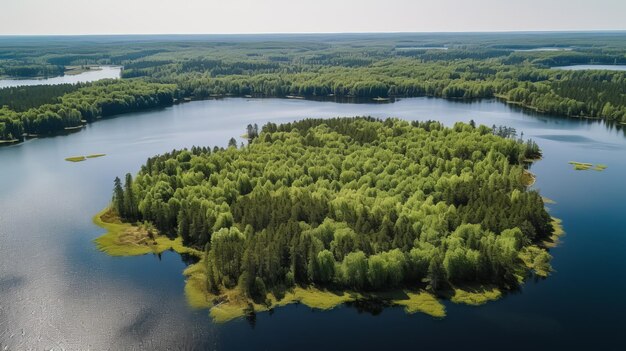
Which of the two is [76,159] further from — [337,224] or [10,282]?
[337,224]

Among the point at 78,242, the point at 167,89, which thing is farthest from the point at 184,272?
the point at 167,89

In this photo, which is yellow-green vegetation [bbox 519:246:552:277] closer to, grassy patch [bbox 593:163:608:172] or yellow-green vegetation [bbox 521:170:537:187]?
yellow-green vegetation [bbox 521:170:537:187]

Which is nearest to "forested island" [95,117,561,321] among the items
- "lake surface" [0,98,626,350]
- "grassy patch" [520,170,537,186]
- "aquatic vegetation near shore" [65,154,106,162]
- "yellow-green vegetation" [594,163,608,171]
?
"grassy patch" [520,170,537,186]

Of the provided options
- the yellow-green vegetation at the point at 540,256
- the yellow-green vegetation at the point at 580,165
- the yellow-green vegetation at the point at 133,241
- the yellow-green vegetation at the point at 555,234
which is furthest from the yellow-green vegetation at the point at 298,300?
the yellow-green vegetation at the point at 580,165

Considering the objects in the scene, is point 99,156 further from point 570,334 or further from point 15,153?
point 570,334

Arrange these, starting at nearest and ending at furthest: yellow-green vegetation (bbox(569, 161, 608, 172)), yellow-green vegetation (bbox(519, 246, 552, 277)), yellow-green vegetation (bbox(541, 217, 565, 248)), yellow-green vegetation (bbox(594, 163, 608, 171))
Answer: yellow-green vegetation (bbox(519, 246, 552, 277)) → yellow-green vegetation (bbox(541, 217, 565, 248)) → yellow-green vegetation (bbox(594, 163, 608, 171)) → yellow-green vegetation (bbox(569, 161, 608, 172))

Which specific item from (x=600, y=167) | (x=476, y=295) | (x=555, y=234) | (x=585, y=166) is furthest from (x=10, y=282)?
(x=600, y=167)
